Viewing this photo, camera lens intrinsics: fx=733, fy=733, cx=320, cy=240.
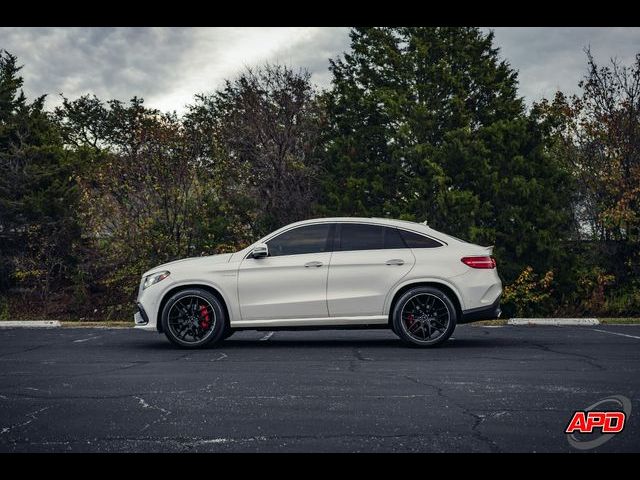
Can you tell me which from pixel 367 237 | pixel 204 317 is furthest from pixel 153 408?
pixel 367 237

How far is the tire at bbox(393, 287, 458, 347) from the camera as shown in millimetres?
10117

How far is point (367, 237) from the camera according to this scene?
10516 millimetres

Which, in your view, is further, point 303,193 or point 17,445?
point 303,193

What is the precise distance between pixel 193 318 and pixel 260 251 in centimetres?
135

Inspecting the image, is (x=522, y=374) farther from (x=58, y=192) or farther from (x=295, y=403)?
(x=58, y=192)

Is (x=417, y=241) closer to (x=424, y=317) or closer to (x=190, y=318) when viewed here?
(x=424, y=317)

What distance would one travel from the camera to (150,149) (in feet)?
64.7

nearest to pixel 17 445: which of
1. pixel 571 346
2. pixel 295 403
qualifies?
pixel 295 403

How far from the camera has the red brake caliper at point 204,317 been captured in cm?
1035

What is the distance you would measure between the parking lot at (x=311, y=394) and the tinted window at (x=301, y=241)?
140cm

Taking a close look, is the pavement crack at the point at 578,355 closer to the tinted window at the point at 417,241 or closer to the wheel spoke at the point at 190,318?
the tinted window at the point at 417,241

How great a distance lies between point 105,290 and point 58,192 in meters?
3.31

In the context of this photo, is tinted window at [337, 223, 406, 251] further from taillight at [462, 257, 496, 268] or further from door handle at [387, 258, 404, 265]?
taillight at [462, 257, 496, 268]
